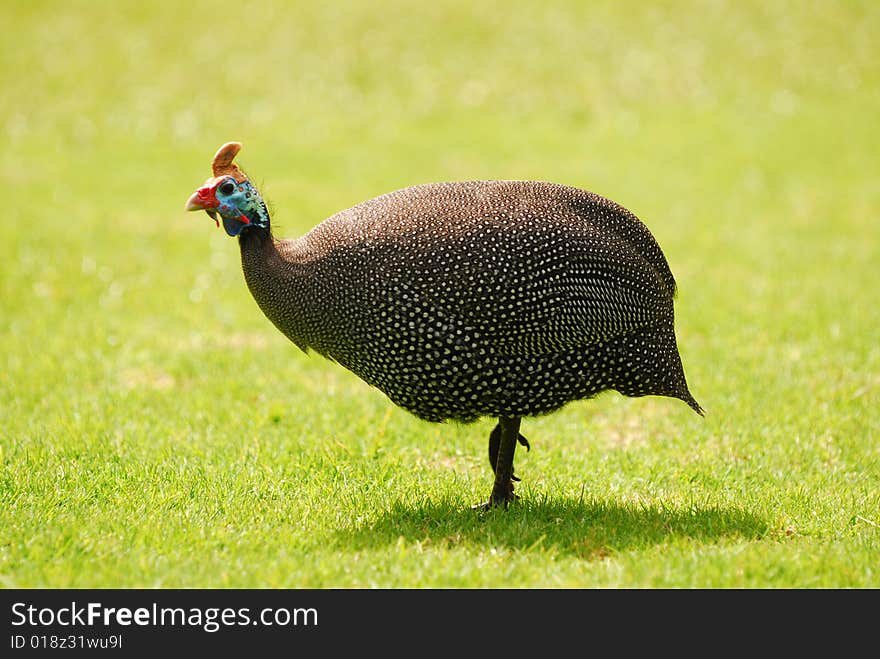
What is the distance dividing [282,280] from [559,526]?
151cm

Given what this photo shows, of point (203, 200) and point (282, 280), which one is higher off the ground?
point (203, 200)

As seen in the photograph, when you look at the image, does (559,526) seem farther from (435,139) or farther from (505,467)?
(435,139)

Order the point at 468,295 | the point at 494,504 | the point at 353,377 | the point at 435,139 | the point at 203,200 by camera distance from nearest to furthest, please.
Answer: the point at 468,295
the point at 203,200
the point at 494,504
the point at 353,377
the point at 435,139

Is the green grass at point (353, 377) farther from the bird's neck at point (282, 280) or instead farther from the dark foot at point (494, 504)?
the bird's neck at point (282, 280)

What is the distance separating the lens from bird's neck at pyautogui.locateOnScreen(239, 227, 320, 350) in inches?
161

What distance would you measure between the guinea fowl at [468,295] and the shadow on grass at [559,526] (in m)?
0.20

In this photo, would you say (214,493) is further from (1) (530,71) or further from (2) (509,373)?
(1) (530,71)

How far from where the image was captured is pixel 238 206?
13.5 ft

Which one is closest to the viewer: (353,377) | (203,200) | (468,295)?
(468,295)

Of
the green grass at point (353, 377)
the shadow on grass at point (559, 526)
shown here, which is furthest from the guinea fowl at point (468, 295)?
the green grass at point (353, 377)

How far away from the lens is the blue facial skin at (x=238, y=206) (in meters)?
4.09

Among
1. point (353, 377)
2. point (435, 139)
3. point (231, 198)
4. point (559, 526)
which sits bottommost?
point (559, 526)

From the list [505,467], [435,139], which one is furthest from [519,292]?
[435,139]
